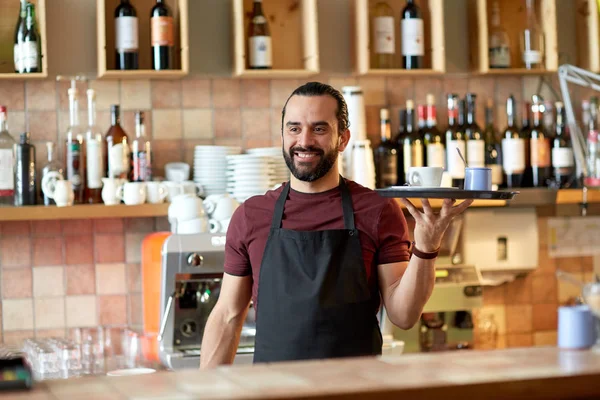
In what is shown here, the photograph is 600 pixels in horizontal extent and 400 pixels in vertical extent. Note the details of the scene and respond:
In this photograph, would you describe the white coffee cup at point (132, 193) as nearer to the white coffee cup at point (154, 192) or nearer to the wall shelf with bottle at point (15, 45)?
the white coffee cup at point (154, 192)

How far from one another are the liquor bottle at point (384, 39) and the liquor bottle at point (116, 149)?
1.07 metres

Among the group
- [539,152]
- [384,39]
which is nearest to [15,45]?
[384,39]

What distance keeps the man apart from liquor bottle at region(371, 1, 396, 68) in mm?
1325

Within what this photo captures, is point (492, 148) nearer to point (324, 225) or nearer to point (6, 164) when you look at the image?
point (324, 225)

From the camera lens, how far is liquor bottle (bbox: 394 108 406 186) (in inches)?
154

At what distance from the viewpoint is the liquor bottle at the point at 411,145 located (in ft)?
12.7

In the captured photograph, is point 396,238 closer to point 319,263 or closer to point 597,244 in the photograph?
point 319,263

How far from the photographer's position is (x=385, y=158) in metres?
3.86

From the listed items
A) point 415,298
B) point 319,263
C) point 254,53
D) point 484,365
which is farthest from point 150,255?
point 484,365

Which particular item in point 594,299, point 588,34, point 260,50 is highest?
point 588,34

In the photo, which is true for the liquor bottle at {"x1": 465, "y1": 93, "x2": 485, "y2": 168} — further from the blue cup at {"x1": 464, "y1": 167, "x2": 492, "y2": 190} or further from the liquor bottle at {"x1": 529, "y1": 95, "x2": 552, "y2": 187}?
the blue cup at {"x1": 464, "y1": 167, "x2": 492, "y2": 190}

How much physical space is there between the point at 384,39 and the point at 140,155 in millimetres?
1089

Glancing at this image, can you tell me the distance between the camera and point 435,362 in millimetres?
1722

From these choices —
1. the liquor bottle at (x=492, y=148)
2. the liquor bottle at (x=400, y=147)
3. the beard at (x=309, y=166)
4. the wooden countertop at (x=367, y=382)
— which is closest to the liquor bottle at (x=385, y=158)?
the liquor bottle at (x=400, y=147)
